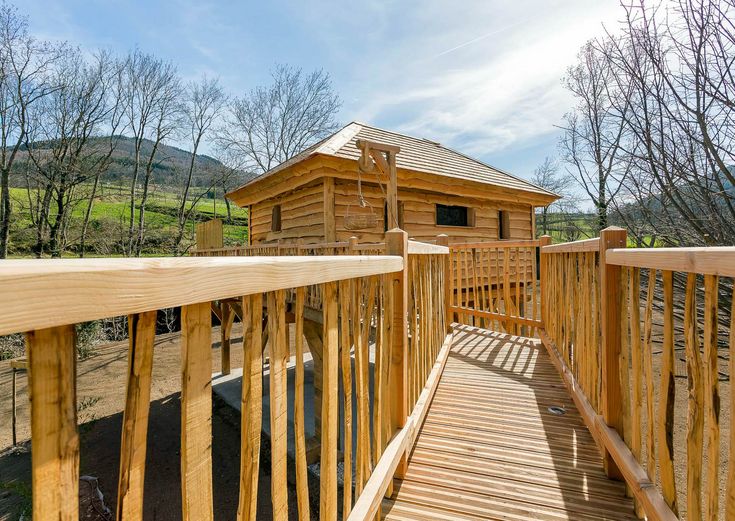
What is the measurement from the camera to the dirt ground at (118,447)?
20.6 feet

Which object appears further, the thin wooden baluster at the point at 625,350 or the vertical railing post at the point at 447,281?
the vertical railing post at the point at 447,281

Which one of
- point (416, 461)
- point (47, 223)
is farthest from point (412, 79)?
point (47, 223)

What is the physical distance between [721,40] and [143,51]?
20219 mm

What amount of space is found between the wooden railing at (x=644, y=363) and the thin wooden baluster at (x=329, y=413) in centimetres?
106

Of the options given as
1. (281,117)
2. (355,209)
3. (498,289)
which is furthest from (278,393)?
(281,117)

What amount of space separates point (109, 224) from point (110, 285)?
20423 mm

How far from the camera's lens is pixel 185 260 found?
627 millimetres

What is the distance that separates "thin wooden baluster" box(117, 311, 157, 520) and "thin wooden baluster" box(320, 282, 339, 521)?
629 mm

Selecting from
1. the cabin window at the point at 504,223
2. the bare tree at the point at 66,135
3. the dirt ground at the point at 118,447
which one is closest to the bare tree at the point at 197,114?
the bare tree at the point at 66,135

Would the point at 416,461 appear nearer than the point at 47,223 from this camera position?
Yes

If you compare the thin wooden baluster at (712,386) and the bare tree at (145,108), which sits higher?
the bare tree at (145,108)

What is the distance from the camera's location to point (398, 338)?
2.07 metres

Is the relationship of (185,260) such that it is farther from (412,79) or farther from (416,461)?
(412,79)

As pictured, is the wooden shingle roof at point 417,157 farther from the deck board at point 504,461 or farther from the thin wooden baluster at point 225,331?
the deck board at point 504,461
